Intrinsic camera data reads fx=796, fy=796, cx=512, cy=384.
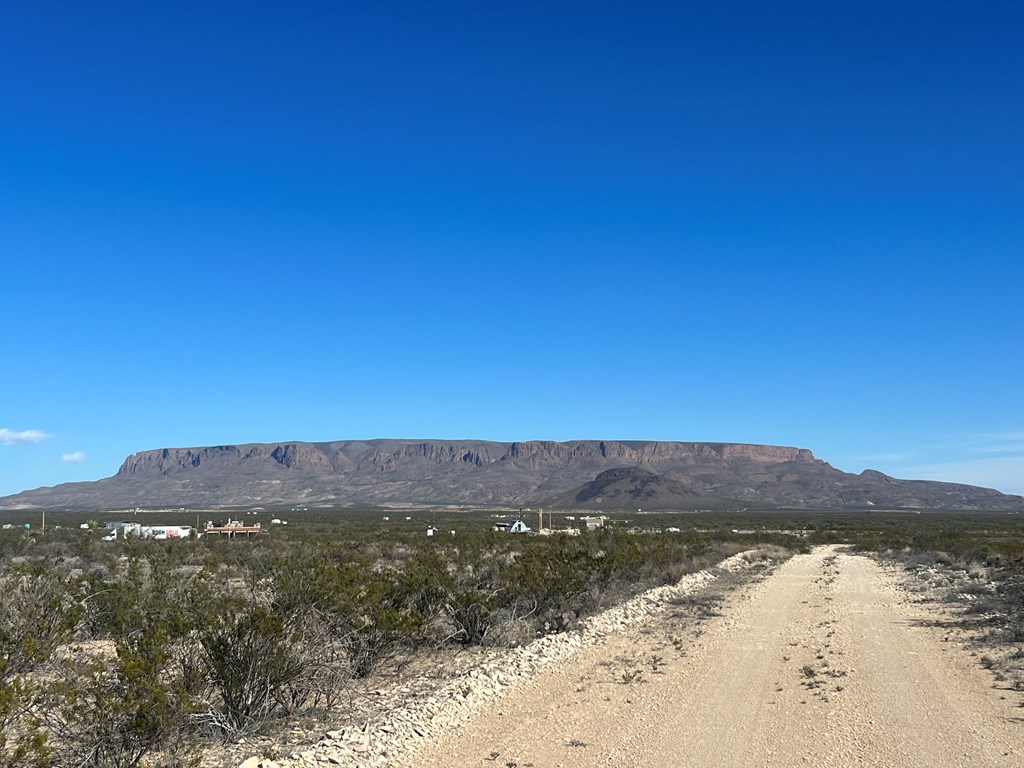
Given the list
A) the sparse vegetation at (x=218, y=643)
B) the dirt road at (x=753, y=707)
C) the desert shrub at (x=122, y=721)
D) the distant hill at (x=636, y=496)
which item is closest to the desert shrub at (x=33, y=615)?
the sparse vegetation at (x=218, y=643)

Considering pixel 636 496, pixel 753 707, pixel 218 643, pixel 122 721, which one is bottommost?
pixel 753 707

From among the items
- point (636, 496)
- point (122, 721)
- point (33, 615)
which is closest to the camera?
point (122, 721)

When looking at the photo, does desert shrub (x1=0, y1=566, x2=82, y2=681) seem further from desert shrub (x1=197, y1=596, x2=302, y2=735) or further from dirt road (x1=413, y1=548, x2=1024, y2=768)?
dirt road (x1=413, y1=548, x2=1024, y2=768)

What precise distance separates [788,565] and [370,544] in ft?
66.0

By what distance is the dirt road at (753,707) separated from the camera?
24.8 ft

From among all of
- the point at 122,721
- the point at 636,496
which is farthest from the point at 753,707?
the point at 636,496

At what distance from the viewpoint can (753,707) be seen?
934 centimetres

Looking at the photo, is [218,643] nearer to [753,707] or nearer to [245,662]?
[245,662]

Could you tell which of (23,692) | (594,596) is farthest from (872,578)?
(23,692)

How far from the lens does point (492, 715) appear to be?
29.8ft

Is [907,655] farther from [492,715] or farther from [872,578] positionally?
[872,578]

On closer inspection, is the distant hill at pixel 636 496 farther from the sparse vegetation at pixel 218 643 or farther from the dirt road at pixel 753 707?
the sparse vegetation at pixel 218 643

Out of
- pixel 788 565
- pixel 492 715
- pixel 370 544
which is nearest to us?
pixel 492 715

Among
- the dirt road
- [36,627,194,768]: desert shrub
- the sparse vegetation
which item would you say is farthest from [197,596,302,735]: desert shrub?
the dirt road
